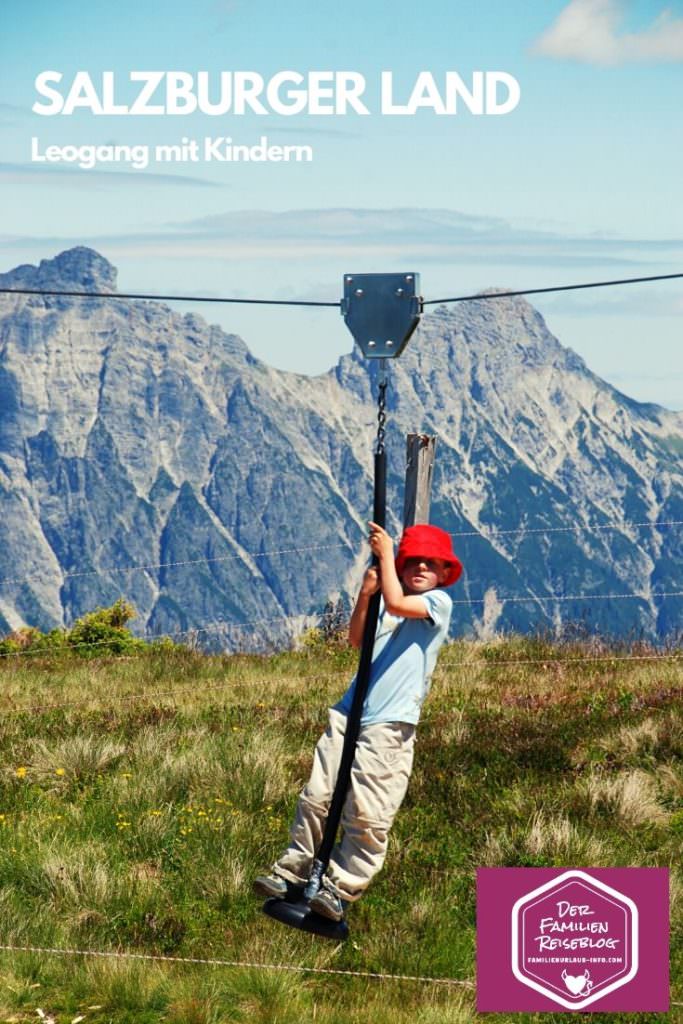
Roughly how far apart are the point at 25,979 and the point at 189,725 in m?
5.07

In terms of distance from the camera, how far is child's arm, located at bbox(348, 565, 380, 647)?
7570 millimetres

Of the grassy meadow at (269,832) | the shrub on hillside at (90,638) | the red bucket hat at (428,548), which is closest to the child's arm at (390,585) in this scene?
the red bucket hat at (428,548)

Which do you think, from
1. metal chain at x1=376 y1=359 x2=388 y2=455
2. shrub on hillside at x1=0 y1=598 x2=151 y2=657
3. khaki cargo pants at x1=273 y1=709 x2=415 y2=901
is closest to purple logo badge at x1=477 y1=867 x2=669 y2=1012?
khaki cargo pants at x1=273 y1=709 x2=415 y2=901

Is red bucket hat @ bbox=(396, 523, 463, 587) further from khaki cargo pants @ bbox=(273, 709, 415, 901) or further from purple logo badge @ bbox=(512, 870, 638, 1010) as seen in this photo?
purple logo badge @ bbox=(512, 870, 638, 1010)

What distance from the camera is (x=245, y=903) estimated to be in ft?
31.8

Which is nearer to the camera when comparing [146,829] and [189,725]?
[146,829]

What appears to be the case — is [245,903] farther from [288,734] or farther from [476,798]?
[288,734]

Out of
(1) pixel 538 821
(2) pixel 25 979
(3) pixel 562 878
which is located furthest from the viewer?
(1) pixel 538 821

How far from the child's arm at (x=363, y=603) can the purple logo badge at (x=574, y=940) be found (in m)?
2.23

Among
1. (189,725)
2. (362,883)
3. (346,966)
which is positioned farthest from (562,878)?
(189,725)

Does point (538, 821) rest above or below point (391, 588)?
below

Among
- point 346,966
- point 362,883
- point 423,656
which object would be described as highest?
point 423,656

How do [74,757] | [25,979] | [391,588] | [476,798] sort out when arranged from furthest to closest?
1. [74,757]
2. [476,798]
3. [25,979]
4. [391,588]

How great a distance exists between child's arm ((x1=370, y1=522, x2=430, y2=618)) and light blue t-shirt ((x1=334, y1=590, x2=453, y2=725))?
10cm
